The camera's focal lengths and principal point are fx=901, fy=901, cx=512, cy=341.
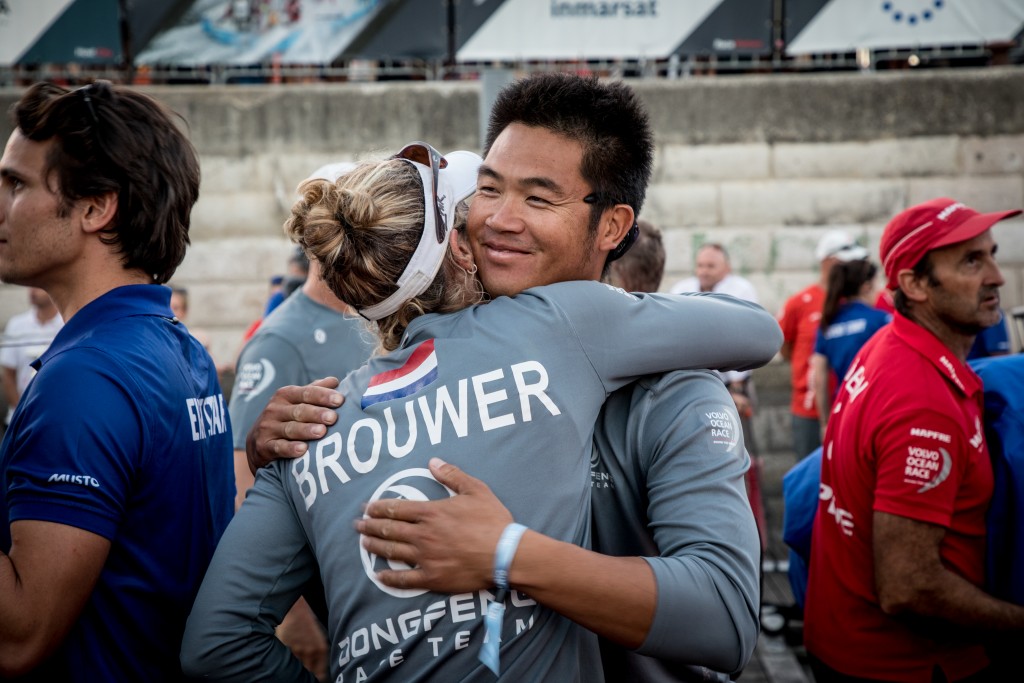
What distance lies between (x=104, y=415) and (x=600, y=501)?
104 centimetres

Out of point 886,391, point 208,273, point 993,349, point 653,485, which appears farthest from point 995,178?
point 653,485

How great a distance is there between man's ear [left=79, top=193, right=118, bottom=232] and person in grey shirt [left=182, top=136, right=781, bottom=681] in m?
0.49

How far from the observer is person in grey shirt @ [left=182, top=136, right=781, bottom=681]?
5.49ft

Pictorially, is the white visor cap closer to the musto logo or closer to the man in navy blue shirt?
the musto logo

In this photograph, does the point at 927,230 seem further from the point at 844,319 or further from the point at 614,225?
the point at 844,319

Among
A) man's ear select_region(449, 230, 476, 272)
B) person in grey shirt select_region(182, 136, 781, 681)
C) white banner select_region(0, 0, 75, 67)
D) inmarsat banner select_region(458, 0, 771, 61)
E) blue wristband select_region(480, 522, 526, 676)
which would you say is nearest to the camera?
blue wristband select_region(480, 522, 526, 676)

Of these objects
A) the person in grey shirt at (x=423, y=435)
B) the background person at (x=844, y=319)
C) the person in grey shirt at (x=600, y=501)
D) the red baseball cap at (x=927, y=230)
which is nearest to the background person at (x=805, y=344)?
the background person at (x=844, y=319)

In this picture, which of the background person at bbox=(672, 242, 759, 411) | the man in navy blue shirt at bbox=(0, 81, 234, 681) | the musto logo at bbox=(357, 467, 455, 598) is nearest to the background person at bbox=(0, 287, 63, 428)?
the background person at bbox=(672, 242, 759, 411)

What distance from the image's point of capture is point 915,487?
8.31ft

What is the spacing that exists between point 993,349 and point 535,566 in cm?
477

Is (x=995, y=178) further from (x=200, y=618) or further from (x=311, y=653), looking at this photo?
(x=200, y=618)

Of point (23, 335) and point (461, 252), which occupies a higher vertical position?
point (461, 252)

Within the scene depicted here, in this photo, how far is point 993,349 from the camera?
538 cm

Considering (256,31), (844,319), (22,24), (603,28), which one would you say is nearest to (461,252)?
(844,319)
